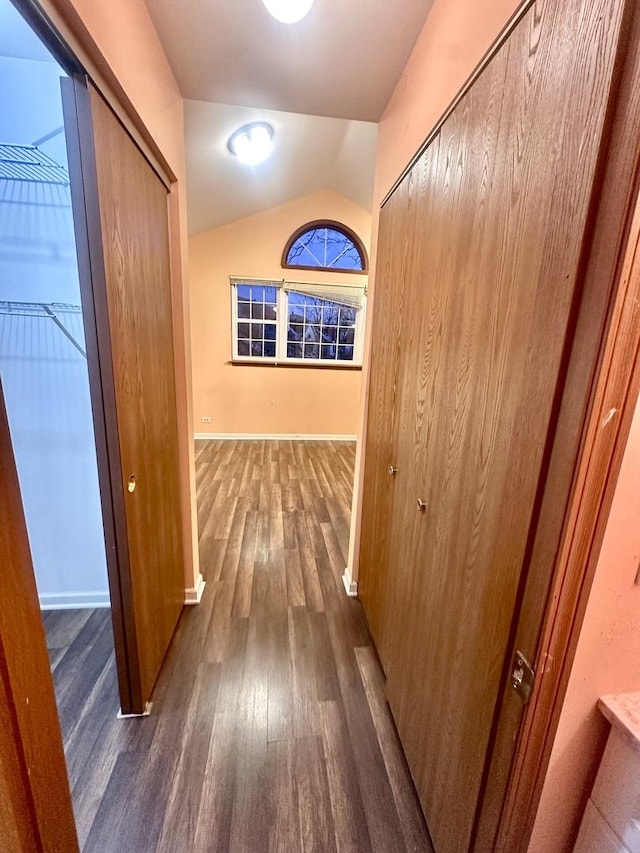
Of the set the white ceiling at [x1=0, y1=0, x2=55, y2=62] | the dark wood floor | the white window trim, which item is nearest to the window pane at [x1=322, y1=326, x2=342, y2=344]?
the white window trim

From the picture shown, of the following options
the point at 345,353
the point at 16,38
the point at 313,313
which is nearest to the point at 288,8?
the point at 16,38

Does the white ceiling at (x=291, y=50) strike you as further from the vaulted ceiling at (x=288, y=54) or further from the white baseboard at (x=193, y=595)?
the white baseboard at (x=193, y=595)

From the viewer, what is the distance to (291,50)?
1354 mm

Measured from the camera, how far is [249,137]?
8.77 feet

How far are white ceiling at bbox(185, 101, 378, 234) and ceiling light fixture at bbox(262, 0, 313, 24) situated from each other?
4.64 ft

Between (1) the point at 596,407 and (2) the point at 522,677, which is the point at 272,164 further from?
(2) the point at 522,677

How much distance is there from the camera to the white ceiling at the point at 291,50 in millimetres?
1205

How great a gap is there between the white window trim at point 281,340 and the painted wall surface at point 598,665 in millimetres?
4593

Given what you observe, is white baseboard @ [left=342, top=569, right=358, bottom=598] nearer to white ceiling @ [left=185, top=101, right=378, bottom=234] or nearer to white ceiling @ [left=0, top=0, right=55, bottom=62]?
white ceiling @ [left=0, top=0, right=55, bottom=62]

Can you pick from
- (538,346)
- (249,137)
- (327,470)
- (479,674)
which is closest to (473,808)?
(479,674)

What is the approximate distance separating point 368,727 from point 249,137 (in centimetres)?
377

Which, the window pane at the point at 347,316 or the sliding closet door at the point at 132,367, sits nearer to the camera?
the sliding closet door at the point at 132,367

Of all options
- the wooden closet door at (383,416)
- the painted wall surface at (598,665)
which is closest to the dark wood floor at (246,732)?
the wooden closet door at (383,416)

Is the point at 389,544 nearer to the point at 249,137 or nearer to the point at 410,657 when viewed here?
the point at 410,657
